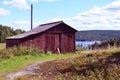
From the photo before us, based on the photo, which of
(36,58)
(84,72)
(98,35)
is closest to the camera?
(84,72)

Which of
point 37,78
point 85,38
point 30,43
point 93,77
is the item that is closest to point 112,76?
point 93,77

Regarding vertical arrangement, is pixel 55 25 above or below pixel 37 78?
above

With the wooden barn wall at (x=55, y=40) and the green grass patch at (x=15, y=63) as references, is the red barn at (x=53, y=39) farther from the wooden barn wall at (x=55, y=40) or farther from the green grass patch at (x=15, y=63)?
the green grass patch at (x=15, y=63)

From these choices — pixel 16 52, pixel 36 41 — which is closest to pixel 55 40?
pixel 36 41

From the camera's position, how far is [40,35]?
33781mm

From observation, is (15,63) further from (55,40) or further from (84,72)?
→ (55,40)

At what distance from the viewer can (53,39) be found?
34188mm

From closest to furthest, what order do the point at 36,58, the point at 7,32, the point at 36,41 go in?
the point at 36,58 → the point at 36,41 → the point at 7,32

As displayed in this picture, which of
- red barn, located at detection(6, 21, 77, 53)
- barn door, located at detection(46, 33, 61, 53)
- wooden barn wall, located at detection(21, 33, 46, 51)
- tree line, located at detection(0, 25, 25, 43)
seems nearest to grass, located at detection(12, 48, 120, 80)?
wooden barn wall, located at detection(21, 33, 46, 51)

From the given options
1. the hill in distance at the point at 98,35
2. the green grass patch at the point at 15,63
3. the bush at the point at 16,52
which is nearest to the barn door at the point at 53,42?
the bush at the point at 16,52

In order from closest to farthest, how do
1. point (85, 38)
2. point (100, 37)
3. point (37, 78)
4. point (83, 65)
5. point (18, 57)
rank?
point (37, 78), point (83, 65), point (18, 57), point (100, 37), point (85, 38)

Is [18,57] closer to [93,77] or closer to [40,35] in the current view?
[40,35]

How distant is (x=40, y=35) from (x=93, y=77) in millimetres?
23653

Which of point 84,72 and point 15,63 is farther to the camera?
point 15,63
